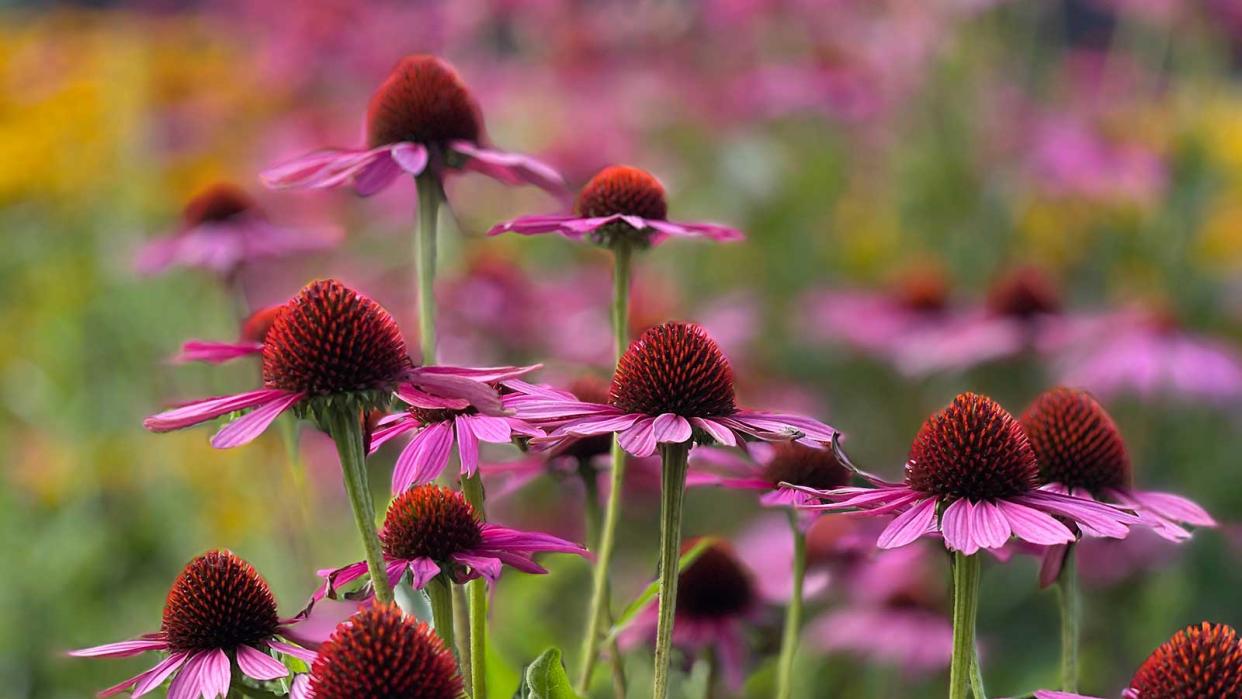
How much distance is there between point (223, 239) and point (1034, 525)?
135cm

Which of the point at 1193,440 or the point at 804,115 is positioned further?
the point at 804,115

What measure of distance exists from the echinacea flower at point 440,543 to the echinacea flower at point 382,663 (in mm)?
122

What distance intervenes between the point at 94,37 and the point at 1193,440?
4.13 meters

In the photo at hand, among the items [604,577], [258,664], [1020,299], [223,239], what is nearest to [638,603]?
[604,577]

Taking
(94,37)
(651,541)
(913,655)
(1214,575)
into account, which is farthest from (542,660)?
(94,37)

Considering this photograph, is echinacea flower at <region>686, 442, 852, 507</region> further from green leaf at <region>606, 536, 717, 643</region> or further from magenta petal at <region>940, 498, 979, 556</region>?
magenta petal at <region>940, 498, 979, 556</region>

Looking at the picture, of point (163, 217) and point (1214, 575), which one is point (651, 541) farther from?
point (163, 217)

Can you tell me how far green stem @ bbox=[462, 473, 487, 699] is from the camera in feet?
2.66

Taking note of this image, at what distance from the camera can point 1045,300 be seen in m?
2.41

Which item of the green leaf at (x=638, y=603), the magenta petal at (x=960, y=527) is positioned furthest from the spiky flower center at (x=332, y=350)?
the magenta petal at (x=960, y=527)

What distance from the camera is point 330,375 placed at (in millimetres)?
779

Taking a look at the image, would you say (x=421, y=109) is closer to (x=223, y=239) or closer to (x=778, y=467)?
(x=778, y=467)

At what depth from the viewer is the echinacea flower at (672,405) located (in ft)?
2.64

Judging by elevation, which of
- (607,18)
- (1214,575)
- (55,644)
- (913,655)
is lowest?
(55,644)
